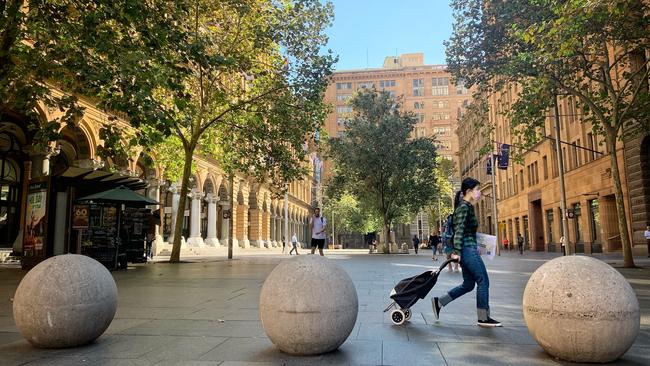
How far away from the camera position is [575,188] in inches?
1281

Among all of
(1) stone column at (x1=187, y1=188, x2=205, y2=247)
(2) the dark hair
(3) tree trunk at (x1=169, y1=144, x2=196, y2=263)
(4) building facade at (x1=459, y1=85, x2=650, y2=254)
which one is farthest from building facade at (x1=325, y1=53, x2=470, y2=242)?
(2) the dark hair

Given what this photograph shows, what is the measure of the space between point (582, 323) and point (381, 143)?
108 feet

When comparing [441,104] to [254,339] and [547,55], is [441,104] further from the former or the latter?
[254,339]

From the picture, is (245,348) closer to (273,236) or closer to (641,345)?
(641,345)

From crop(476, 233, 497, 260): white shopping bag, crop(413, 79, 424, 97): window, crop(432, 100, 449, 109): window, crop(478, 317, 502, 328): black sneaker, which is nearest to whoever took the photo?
crop(478, 317, 502, 328): black sneaker

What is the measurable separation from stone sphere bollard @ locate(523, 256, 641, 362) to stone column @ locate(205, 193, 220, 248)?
38.4 metres

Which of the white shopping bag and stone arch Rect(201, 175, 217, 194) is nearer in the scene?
the white shopping bag

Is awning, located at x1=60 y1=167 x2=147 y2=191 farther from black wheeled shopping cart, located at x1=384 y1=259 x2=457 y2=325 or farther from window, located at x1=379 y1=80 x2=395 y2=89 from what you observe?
window, located at x1=379 y1=80 x2=395 y2=89

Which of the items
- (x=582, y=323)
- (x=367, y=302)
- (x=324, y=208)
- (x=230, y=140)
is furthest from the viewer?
(x=324, y=208)

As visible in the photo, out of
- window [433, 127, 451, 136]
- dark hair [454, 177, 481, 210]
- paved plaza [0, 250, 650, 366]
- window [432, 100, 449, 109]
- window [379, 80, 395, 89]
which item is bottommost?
paved plaza [0, 250, 650, 366]

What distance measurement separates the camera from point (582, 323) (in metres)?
4.11

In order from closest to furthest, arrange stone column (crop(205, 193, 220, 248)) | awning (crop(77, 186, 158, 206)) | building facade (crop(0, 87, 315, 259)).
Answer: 1. building facade (crop(0, 87, 315, 259))
2. awning (crop(77, 186, 158, 206))
3. stone column (crop(205, 193, 220, 248))

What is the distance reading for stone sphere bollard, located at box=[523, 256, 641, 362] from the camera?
13.4 feet

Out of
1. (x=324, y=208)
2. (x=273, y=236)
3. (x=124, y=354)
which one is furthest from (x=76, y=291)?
(x=324, y=208)
